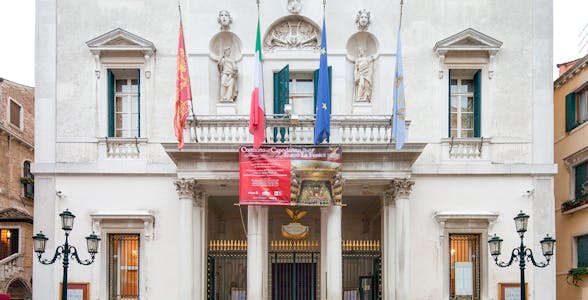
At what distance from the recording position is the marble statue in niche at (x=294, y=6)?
66.5 feet

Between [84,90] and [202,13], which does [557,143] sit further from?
[84,90]

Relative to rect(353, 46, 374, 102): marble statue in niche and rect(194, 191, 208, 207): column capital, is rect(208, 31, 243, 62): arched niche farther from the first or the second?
rect(194, 191, 208, 207): column capital

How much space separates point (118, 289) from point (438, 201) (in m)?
9.32

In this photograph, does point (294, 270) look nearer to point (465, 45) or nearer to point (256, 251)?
point (256, 251)

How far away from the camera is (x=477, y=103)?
66.8ft

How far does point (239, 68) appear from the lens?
20.3 metres

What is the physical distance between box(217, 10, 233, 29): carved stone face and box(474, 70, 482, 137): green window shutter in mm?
7278

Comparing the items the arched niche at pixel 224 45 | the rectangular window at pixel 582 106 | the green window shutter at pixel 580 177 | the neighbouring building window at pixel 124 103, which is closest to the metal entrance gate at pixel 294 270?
the neighbouring building window at pixel 124 103

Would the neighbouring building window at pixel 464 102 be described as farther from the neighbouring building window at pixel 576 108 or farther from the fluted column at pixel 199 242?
the fluted column at pixel 199 242

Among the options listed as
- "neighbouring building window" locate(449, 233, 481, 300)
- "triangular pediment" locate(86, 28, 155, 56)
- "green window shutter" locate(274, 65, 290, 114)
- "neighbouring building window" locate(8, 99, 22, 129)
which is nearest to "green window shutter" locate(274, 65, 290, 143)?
"green window shutter" locate(274, 65, 290, 114)

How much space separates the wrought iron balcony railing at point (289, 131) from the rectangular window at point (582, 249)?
334 inches

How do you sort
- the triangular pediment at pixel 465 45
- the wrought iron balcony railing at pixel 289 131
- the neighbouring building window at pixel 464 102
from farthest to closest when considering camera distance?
the neighbouring building window at pixel 464 102 < the triangular pediment at pixel 465 45 < the wrought iron balcony railing at pixel 289 131

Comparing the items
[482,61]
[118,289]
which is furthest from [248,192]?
[482,61]

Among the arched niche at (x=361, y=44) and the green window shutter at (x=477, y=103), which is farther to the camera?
the arched niche at (x=361, y=44)
